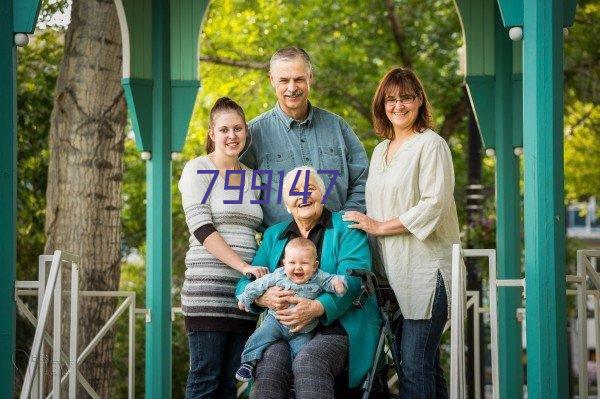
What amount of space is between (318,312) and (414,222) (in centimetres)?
59

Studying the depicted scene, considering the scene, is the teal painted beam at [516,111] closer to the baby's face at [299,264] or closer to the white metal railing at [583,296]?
the white metal railing at [583,296]

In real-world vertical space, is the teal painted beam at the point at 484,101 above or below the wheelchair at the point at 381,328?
above

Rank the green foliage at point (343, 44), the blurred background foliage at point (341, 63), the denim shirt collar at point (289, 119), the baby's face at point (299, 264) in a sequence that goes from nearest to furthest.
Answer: the baby's face at point (299, 264)
the denim shirt collar at point (289, 119)
the blurred background foliage at point (341, 63)
the green foliage at point (343, 44)

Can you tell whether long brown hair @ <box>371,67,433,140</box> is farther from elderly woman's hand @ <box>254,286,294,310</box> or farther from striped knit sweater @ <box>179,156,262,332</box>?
elderly woman's hand @ <box>254,286,294,310</box>

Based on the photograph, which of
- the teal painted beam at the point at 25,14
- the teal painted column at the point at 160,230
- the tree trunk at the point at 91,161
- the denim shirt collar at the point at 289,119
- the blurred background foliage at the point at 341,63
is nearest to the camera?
the teal painted beam at the point at 25,14

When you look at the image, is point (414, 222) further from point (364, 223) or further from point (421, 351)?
point (421, 351)

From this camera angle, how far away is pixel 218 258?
533 cm

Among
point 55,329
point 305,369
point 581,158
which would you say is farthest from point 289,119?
point 581,158

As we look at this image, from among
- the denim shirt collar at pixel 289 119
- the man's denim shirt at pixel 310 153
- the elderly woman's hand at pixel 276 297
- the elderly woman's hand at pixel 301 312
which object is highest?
the denim shirt collar at pixel 289 119

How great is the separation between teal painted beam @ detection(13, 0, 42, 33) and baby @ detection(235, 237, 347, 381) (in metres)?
1.69

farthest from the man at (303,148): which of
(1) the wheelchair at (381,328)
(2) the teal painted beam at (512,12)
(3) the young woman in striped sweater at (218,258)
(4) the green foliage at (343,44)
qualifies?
(4) the green foliage at (343,44)

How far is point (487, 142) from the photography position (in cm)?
796

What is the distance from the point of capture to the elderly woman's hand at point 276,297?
16.6 feet

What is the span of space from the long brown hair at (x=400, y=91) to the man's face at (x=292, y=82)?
0.38 metres
